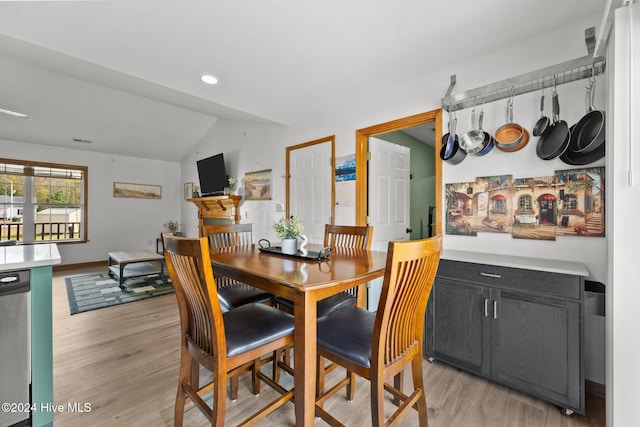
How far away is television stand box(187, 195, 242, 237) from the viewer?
501cm

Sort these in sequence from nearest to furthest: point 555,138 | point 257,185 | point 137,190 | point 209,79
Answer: point 555,138 → point 209,79 → point 257,185 → point 137,190

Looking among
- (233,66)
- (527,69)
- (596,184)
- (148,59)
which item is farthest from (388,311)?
(148,59)

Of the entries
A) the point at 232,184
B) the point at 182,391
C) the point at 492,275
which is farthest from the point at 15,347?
the point at 232,184

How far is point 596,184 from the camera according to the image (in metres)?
1.83

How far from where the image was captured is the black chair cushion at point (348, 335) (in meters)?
1.23

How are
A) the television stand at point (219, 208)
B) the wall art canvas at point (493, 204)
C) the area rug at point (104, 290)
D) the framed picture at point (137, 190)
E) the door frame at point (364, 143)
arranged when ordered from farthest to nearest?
1. the framed picture at point (137, 190)
2. the television stand at point (219, 208)
3. the area rug at point (104, 290)
4. the door frame at point (364, 143)
5. the wall art canvas at point (493, 204)

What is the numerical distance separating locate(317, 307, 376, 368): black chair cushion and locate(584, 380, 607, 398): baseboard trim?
166 centimetres

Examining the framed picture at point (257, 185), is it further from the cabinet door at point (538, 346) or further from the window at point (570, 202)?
the window at point (570, 202)

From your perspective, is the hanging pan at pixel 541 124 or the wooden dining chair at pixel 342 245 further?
the hanging pan at pixel 541 124

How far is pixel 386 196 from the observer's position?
3.39 meters

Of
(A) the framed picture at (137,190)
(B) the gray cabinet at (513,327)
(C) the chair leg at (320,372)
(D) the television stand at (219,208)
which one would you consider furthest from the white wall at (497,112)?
(A) the framed picture at (137,190)

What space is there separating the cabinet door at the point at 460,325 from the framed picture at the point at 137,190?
693cm

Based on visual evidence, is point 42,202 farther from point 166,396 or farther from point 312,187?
point 166,396

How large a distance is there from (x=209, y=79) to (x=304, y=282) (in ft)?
8.79
